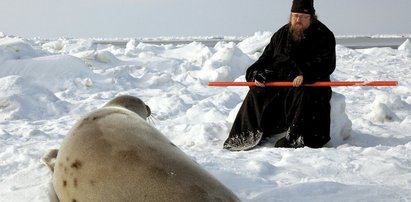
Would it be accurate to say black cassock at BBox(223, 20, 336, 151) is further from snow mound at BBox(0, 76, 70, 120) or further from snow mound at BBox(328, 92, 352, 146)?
snow mound at BBox(0, 76, 70, 120)

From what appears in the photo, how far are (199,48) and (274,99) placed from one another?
891 cm

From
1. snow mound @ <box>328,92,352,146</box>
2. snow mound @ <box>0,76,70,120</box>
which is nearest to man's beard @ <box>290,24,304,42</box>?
snow mound @ <box>328,92,352,146</box>

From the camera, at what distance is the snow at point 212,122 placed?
204 centimetres

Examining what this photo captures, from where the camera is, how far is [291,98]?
3.55 metres

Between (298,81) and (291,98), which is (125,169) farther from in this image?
(291,98)

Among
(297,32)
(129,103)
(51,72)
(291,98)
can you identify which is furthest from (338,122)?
(51,72)

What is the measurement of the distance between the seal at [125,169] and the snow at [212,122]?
1.11ft

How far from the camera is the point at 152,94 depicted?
6.69 meters

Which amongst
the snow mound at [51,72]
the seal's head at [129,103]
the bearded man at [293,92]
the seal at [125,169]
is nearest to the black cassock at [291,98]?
the bearded man at [293,92]

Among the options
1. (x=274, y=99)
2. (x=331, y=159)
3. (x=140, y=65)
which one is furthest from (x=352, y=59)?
(x=331, y=159)

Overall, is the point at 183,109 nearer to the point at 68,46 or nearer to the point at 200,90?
the point at 200,90

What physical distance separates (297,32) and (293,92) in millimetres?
457

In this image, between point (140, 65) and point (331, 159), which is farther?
point (140, 65)

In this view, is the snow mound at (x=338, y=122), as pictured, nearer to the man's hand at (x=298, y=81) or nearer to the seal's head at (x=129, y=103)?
the man's hand at (x=298, y=81)
